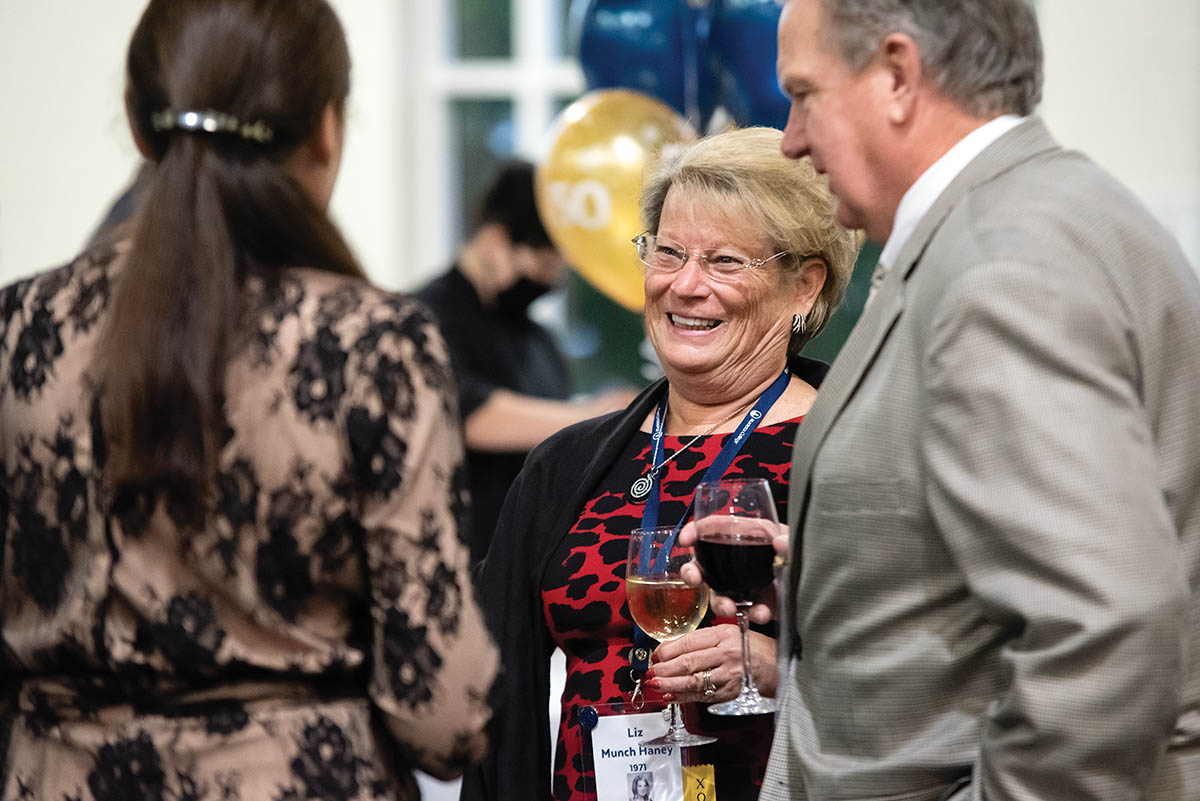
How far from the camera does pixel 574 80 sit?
21.9 feet

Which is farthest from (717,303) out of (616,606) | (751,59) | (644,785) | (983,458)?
(751,59)

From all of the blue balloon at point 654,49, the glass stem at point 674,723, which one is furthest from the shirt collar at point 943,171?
the blue balloon at point 654,49

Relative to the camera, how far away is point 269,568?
52.7 inches

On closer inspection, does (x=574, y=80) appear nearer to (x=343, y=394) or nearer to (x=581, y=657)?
(x=581, y=657)

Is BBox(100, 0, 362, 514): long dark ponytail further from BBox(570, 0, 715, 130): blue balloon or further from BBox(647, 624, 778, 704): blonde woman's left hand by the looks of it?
BBox(570, 0, 715, 130): blue balloon

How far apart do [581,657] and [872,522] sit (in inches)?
30.8

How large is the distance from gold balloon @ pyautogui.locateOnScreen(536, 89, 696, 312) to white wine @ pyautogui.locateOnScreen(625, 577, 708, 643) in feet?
7.27

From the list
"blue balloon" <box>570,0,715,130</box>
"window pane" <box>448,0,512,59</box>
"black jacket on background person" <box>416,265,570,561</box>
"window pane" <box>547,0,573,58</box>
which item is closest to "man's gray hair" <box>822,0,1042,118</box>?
"blue balloon" <box>570,0,715,130</box>

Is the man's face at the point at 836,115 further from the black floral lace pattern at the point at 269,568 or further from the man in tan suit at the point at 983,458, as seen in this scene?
the black floral lace pattern at the point at 269,568

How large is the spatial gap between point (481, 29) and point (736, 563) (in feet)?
18.2

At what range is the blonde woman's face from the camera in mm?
2078

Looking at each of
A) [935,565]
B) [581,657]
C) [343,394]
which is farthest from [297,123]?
[581,657]

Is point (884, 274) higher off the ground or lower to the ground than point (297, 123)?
lower

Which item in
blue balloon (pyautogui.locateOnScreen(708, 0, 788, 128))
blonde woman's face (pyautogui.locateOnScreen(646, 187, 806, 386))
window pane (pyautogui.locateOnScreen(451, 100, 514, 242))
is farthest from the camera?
window pane (pyautogui.locateOnScreen(451, 100, 514, 242))
